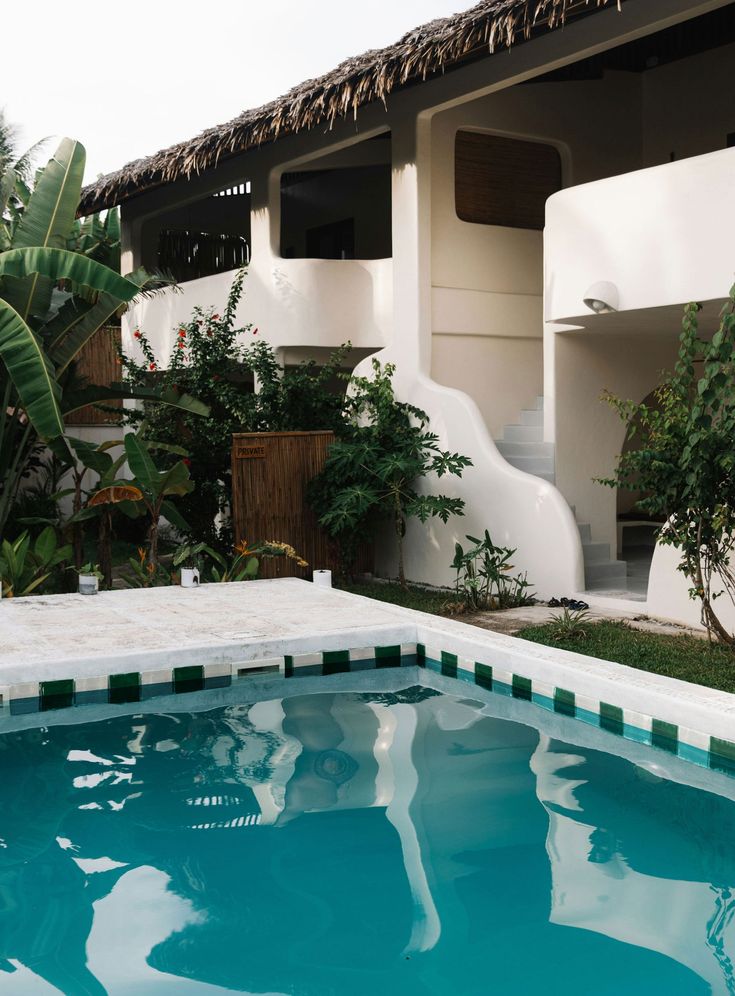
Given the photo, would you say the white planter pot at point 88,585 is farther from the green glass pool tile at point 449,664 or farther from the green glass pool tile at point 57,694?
the green glass pool tile at point 449,664

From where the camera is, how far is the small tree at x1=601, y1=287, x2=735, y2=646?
7.80 meters

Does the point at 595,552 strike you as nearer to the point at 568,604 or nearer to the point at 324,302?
the point at 568,604

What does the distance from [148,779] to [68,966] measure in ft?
7.18

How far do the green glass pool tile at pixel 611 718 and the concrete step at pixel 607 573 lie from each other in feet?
15.8

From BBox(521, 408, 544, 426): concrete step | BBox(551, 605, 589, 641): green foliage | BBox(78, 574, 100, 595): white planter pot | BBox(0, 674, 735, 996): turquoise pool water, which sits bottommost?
BBox(0, 674, 735, 996): turquoise pool water

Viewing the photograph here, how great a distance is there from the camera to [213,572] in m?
11.4

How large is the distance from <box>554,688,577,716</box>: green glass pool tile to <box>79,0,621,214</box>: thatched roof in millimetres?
5764

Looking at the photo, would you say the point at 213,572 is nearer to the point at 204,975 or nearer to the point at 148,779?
the point at 148,779

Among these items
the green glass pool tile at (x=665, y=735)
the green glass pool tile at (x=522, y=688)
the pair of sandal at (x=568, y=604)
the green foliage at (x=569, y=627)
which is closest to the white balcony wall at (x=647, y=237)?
the pair of sandal at (x=568, y=604)

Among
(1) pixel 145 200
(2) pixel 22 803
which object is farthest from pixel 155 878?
(1) pixel 145 200

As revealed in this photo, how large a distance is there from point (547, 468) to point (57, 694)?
668 centimetres

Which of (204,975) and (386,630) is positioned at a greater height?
(386,630)

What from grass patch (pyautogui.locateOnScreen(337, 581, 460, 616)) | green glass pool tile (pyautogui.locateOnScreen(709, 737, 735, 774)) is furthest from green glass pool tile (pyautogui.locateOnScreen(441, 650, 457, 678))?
green glass pool tile (pyautogui.locateOnScreen(709, 737, 735, 774))

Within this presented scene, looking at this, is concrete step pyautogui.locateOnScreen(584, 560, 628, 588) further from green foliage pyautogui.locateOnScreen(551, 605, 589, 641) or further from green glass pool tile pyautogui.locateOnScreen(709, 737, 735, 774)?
green glass pool tile pyautogui.locateOnScreen(709, 737, 735, 774)
